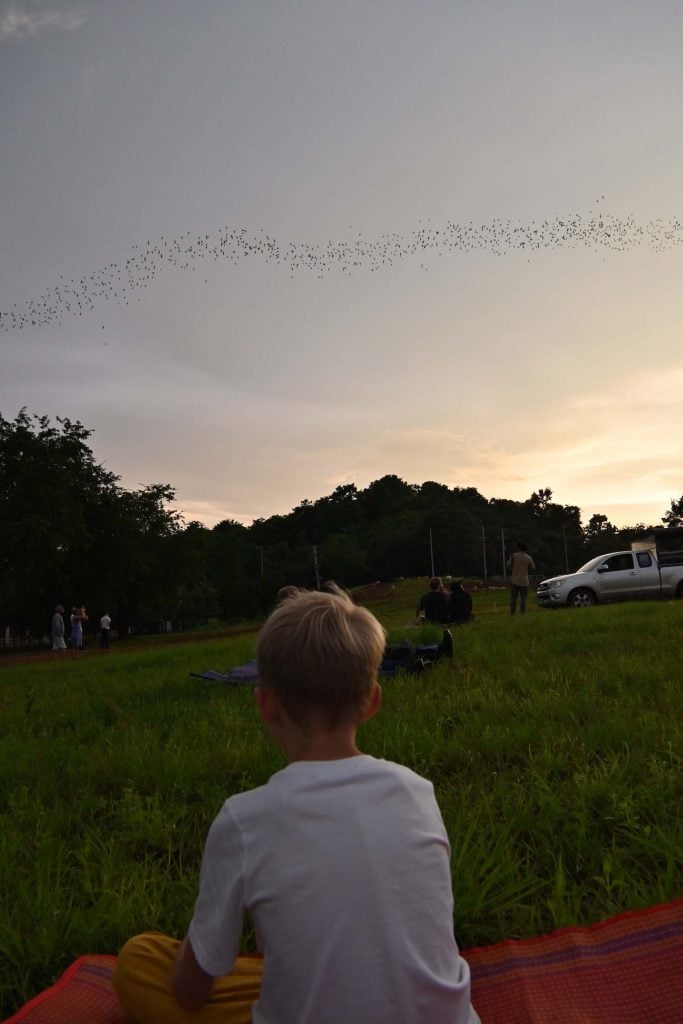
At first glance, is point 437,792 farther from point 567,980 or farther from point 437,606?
point 437,606

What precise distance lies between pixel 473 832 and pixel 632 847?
0.77 m

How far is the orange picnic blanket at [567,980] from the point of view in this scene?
8.20 feet

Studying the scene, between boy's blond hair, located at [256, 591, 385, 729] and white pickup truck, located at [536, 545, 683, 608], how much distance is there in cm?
2270

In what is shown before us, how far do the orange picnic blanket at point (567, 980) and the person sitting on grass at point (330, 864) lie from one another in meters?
0.90

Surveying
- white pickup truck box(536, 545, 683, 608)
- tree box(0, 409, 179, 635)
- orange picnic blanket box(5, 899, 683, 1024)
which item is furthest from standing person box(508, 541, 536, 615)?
tree box(0, 409, 179, 635)

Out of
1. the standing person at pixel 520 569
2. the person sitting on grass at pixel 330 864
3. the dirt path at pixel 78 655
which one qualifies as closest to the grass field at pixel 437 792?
the person sitting on grass at pixel 330 864

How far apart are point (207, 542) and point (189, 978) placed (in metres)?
51.2

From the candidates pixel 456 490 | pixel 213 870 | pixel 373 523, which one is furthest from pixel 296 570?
pixel 213 870

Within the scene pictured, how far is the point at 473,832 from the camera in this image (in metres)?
3.71

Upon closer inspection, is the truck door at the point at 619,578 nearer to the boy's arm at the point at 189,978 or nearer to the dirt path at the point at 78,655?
the dirt path at the point at 78,655

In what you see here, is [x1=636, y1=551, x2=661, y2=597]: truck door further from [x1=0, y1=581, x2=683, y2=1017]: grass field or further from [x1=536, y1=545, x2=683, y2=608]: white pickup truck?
[x1=0, y1=581, x2=683, y2=1017]: grass field

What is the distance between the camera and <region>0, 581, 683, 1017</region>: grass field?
3.18m

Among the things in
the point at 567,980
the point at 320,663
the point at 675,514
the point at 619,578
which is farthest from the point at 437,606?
the point at 675,514

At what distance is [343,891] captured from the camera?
1.64 metres
